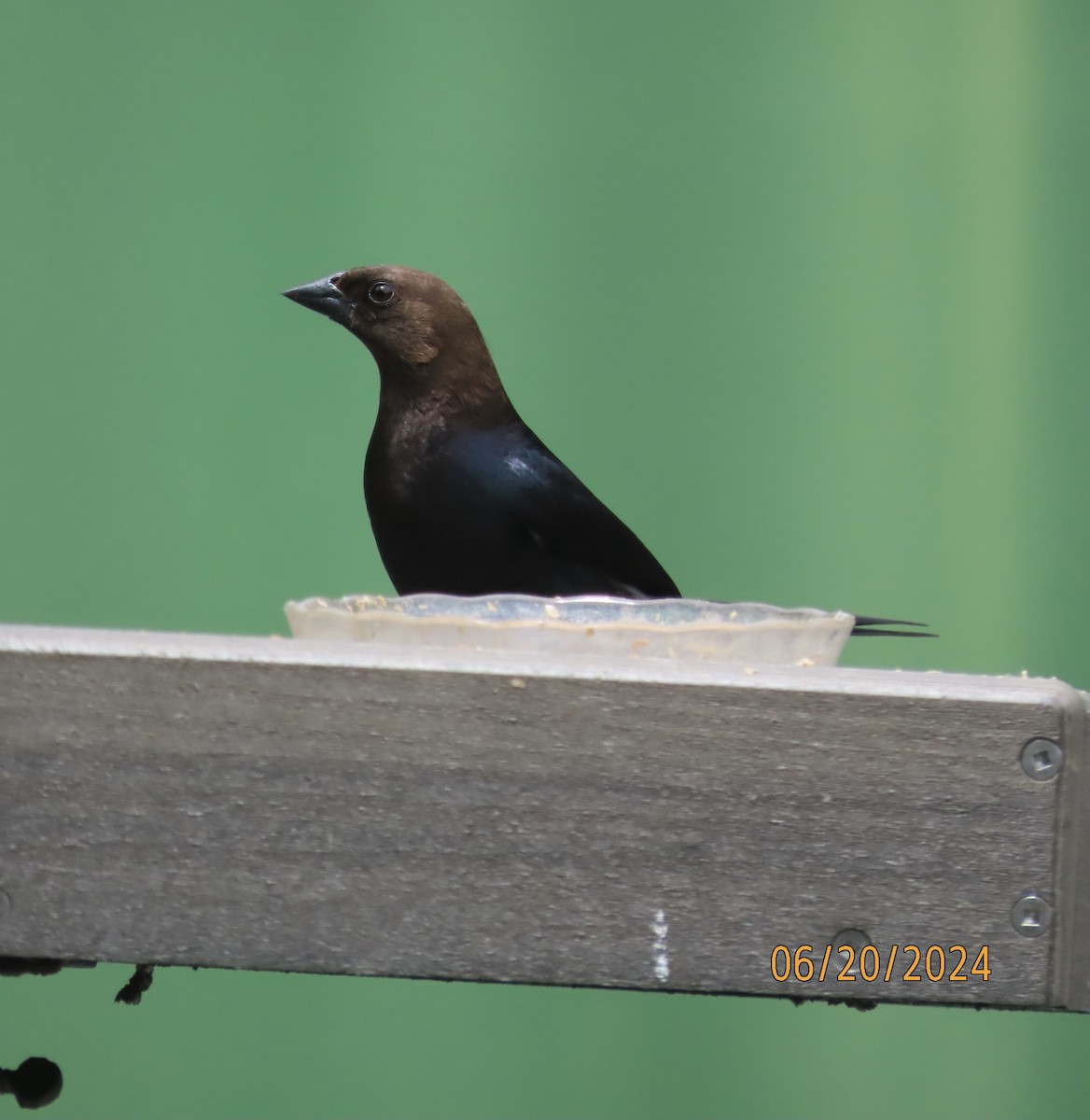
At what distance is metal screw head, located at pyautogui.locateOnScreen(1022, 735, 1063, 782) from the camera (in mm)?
388

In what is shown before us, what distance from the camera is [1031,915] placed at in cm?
39

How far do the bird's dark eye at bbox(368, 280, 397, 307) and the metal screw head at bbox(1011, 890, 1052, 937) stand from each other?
0.63 metres

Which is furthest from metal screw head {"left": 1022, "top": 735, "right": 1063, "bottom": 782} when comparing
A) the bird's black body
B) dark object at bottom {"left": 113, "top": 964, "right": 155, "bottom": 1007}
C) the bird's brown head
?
the bird's brown head

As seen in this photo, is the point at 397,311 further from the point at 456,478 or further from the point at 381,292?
the point at 456,478

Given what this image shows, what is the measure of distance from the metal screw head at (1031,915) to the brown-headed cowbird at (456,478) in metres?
0.49

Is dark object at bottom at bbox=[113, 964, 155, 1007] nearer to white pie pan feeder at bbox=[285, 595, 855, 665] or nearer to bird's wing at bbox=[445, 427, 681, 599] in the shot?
white pie pan feeder at bbox=[285, 595, 855, 665]

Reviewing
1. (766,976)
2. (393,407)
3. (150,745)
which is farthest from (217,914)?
(393,407)

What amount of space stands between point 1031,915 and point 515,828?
14cm

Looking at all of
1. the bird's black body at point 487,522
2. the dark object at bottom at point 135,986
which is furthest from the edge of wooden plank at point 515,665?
the bird's black body at point 487,522

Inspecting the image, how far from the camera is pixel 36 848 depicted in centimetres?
39

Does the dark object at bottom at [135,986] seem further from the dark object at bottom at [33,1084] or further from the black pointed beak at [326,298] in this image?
the black pointed beak at [326,298]

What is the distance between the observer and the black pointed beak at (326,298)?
0.93 meters

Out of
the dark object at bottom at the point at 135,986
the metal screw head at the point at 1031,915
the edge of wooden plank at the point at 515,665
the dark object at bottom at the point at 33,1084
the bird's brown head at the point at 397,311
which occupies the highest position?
the bird's brown head at the point at 397,311

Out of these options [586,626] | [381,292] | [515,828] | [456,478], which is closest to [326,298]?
[381,292]
